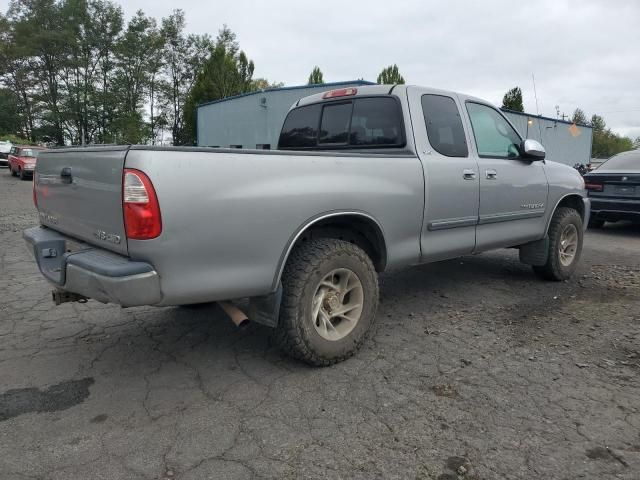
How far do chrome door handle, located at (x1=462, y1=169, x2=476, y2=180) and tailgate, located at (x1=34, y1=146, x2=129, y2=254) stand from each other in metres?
2.69

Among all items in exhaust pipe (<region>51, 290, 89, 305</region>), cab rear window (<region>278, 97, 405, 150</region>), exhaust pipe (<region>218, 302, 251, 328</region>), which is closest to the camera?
exhaust pipe (<region>218, 302, 251, 328</region>)

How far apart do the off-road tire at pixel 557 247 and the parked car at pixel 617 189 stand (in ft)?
13.0

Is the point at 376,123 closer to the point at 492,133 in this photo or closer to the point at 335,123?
the point at 335,123

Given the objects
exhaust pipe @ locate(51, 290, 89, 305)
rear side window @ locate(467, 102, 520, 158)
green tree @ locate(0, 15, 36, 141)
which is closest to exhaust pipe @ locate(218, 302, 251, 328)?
exhaust pipe @ locate(51, 290, 89, 305)

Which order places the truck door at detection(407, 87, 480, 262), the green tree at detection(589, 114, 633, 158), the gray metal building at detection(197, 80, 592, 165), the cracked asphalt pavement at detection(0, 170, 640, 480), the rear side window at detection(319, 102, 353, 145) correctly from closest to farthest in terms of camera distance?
the cracked asphalt pavement at detection(0, 170, 640, 480)
the truck door at detection(407, 87, 480, 262)
the rear side window at detection(319, 102, 353, 145)
the gray metal building at detection(197, 80, 592, 165)
the green tree at detection(589, 114, 633, 158)

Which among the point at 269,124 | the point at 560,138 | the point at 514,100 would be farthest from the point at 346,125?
the point at 514,100

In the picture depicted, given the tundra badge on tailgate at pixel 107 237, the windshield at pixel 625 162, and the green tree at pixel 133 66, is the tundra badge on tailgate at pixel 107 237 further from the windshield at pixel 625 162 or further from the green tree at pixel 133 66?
the green tree at pixel 133 66

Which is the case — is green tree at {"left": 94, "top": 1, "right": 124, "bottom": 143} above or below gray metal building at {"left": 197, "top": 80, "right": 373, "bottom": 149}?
above

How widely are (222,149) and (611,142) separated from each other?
116 m

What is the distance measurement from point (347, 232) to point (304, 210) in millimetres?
635

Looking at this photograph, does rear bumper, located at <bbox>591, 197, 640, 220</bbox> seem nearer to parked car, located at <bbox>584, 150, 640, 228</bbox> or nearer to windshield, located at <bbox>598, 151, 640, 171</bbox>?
parked car, located at <bbox>584, 150, 640, 228</bbox>

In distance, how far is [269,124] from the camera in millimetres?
20641

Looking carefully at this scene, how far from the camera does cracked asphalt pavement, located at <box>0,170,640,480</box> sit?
2225mm

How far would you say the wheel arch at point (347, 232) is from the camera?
2.88 m
